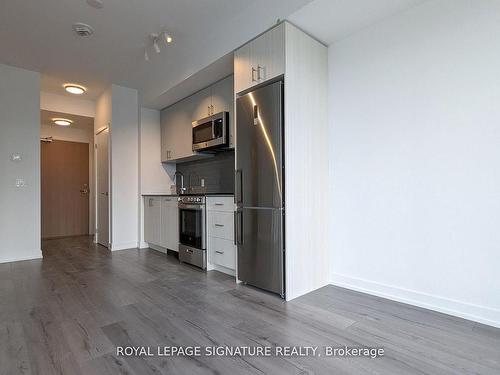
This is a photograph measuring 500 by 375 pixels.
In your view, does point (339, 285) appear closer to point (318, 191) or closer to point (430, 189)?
point (318, 191)

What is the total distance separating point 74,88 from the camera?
4.55 metres

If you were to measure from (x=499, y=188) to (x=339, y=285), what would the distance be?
1493 mm

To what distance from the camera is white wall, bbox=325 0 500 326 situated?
1.89m

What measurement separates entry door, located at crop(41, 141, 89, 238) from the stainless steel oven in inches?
159

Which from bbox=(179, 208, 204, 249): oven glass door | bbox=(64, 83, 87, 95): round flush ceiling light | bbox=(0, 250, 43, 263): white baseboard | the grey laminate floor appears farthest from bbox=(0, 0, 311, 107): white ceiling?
bbox=(0, 250, 43, 263): white baseboard

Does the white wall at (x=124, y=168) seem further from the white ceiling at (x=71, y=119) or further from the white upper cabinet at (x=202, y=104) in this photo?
the white upper cabinet at (x=202, y=104)

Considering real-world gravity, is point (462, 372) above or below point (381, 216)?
below

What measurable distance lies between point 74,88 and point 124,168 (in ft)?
5.01

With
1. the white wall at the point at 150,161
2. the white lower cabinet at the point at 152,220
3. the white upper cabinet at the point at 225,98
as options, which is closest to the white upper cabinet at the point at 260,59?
the white upper cabinet at the point at 225,98

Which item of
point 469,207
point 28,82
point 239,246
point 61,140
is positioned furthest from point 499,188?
point 61,140

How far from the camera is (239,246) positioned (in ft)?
8.92

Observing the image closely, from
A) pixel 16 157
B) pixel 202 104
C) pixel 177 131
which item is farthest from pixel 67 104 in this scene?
pixel 202 104

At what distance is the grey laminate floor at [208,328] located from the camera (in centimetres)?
145

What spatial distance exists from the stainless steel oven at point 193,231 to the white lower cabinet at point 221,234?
80 mm
